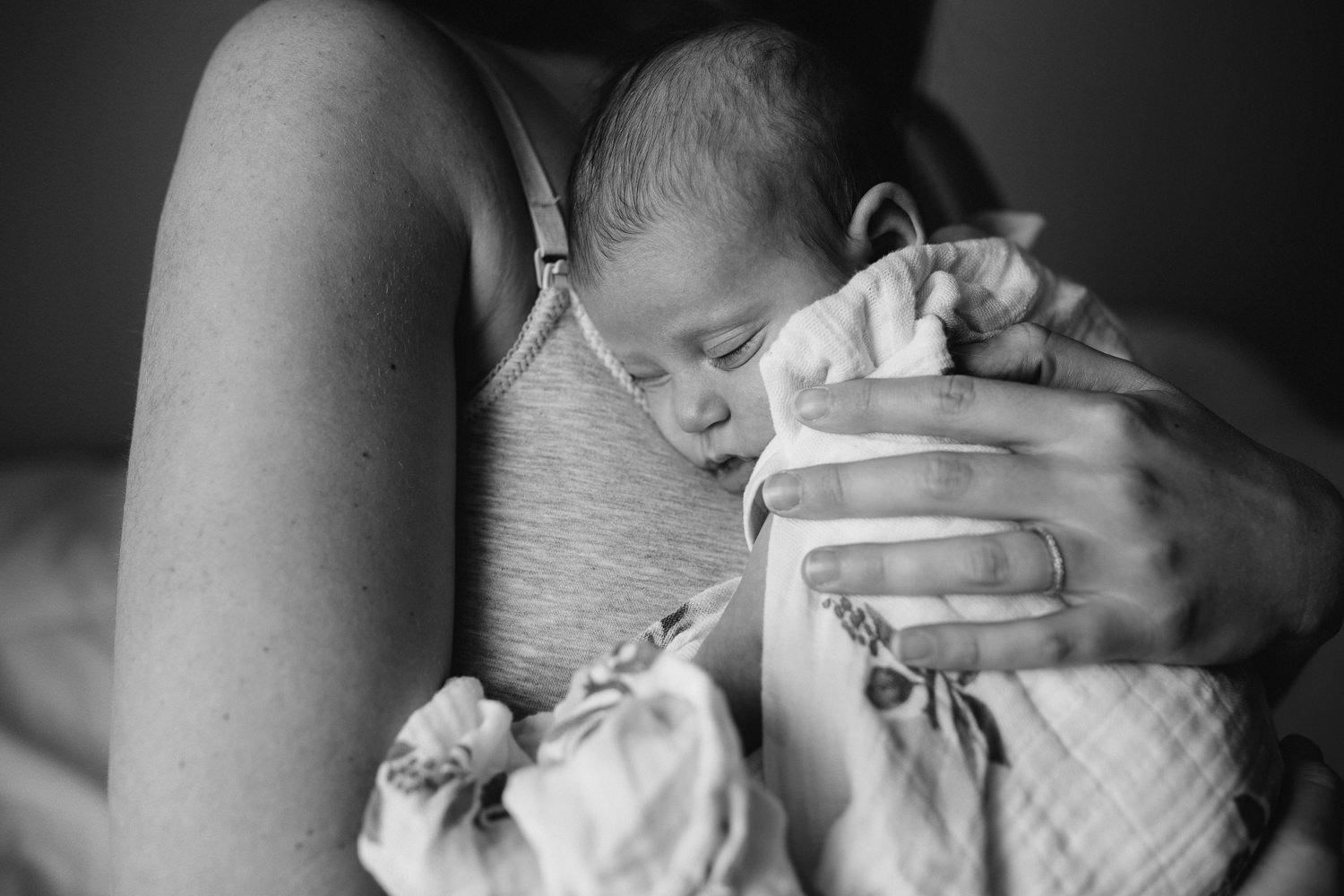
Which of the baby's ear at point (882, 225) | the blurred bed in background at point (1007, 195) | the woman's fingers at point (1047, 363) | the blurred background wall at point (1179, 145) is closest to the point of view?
the woman's fingers at point (1047, 363)

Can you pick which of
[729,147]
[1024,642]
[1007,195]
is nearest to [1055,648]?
[1024,642]

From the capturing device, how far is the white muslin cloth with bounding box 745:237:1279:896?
1.97 feet

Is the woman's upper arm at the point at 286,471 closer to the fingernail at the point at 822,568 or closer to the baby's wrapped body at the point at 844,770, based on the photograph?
the baby's wrapped body at the point at 844,770

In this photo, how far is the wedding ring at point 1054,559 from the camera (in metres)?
0.70

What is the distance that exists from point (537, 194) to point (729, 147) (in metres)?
0.21

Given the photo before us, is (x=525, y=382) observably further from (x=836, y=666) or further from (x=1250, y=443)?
(x=1250, y=443)

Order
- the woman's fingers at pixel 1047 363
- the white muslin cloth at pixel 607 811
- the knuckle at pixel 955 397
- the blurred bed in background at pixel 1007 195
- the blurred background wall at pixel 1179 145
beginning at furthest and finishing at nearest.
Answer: the blurred background wall at pixel 1179 145 → the blurred bed in background at pixel 1007 195 → the woman's fingers at pixel 1047 363 → the knuckle at pixel 955 397 → the white muslin cloth at pixel 607 811

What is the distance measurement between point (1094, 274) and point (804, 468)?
2377 mm

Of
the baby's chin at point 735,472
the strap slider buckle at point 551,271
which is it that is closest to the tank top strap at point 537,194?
the strap slider buckle at point 551,271

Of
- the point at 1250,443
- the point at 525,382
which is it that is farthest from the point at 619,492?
the point at 1250,443

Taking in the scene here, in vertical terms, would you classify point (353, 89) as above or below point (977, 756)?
above

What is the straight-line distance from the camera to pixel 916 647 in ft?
2.10

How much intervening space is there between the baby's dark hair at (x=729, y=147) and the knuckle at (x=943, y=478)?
31 cm

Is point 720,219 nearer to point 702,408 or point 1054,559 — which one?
point 702,408
